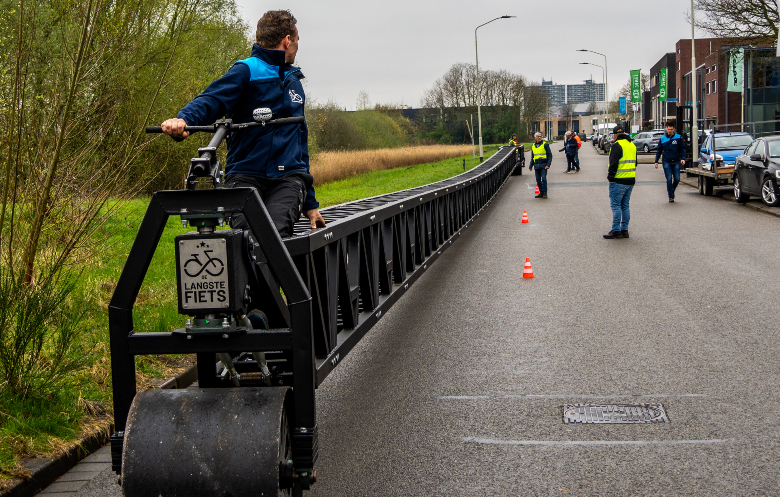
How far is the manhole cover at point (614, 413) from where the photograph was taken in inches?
193

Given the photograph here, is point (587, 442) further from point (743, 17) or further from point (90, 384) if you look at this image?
→ point (743, 17)

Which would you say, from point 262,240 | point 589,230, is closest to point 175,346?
point 262,240

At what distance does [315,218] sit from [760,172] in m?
17.4

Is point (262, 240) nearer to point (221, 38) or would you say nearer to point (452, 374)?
point (452, 374)

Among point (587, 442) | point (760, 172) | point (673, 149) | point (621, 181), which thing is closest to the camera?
point (587, 442)

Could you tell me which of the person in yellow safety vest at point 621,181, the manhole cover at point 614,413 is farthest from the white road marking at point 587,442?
the person in yellow safety vest at point 621,181

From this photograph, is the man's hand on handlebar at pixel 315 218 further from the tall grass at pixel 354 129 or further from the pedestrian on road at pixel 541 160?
the tall grass at pixel 354 129

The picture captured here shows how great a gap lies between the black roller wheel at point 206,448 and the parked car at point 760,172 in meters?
17.8

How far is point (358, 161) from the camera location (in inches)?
1609

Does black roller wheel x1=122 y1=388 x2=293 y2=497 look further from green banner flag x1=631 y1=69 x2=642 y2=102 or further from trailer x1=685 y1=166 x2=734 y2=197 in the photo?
green banner flag x1=631 y1=69 x2=642 y2=102

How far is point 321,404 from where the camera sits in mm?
5406

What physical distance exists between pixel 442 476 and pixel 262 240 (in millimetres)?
1737

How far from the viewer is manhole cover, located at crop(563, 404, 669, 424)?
489cm

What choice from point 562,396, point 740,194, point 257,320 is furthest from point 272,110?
point 740,194
